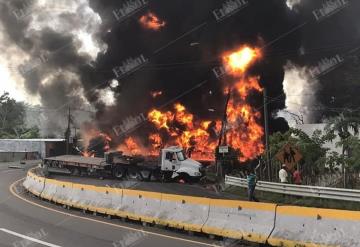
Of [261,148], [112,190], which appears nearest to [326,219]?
[112,190]

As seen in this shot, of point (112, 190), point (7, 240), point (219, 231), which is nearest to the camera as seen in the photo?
point (7, 240)

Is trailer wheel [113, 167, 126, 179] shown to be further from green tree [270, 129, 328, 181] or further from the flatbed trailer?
green tree [270, 129, 328, 181]

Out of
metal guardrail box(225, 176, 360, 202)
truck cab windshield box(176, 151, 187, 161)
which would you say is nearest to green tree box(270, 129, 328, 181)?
metal guardrail box(225, 176, 360, 202)

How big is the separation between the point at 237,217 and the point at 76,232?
13.5 ft

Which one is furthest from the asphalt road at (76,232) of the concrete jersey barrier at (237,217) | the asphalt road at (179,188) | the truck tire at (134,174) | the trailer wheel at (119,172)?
the trailer wheel at (119,172)

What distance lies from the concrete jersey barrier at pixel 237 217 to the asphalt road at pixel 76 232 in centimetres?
35

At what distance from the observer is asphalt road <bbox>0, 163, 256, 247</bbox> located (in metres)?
10.9

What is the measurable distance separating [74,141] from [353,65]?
97.7ft

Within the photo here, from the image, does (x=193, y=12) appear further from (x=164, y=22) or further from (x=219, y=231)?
(x=219, y=231)

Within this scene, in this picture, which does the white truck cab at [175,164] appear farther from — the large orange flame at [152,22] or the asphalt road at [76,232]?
the large orange flame at [152,22]

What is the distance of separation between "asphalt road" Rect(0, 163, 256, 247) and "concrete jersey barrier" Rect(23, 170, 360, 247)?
35 cm

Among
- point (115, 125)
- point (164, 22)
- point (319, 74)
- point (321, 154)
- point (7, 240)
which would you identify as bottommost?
point (7, 240)

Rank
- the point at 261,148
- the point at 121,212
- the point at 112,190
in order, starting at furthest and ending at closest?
the point at 261,148 → the point at 112,190 → the point at 121,212

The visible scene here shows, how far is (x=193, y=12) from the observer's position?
44938 millimetres
